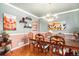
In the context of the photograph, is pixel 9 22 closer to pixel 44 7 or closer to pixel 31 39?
pixel 31 39

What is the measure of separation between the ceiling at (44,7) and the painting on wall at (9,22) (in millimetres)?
265

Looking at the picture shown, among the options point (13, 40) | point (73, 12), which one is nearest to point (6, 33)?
point (13, 40)

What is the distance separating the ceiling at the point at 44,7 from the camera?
2.64 meters

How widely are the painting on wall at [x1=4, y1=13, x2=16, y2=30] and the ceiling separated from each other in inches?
10.4

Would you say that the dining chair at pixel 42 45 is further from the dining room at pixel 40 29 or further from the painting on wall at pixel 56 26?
the painting on wall at pixel 56 26

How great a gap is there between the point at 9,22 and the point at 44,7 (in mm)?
706

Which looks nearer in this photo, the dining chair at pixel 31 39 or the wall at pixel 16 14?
the wall at pixel 16 14

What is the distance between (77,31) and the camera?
265cm

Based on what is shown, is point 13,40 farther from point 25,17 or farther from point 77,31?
point 77,31

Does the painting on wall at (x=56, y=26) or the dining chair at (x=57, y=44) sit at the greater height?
the painting on wall at (x=56, y=26)

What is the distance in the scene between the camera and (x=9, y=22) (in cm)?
260

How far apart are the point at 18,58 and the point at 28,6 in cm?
100

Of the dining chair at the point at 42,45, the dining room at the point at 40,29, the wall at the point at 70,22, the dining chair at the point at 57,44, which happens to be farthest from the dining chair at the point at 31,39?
the dining chair at the point at 57,44

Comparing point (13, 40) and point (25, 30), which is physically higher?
point (25, 30)
